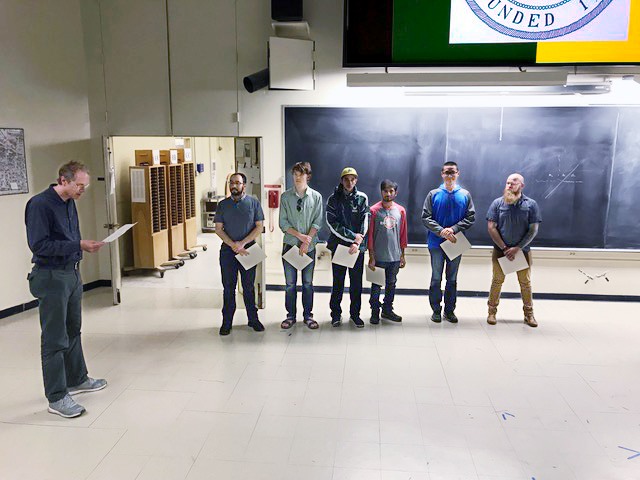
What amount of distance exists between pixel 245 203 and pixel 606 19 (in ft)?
11.5

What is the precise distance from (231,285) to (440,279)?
6.95ft

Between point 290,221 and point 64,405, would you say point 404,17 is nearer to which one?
point 290,221

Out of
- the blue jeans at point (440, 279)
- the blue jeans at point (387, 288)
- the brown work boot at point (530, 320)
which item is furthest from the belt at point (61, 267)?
the brown work boot at point (530, 320)

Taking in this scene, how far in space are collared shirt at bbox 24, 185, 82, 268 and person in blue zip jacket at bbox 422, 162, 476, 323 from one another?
3276 millimetres

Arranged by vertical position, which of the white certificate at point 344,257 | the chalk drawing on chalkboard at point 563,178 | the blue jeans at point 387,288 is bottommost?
the blue jeans at point 387,288

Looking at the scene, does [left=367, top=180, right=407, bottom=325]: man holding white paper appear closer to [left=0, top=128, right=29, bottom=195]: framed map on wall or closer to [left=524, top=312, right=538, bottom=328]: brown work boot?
[left=524, top=312, right=538, bottom=328]: brown work boot

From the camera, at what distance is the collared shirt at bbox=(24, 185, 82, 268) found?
3258 millimetres

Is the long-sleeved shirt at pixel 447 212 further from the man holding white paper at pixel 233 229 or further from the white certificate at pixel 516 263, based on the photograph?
the man holding white paper at pixel 233 229

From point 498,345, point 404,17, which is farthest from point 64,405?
point 404,17

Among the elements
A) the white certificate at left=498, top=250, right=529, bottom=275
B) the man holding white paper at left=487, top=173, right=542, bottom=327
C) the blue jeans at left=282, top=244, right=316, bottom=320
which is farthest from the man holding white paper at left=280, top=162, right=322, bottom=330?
the white certificate at left=498, top=250, right=529, bottom=275

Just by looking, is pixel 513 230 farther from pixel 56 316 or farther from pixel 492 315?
pixel 56 316

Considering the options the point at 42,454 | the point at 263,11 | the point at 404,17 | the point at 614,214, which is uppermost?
the point at 263,11

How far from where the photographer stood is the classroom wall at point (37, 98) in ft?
17.4

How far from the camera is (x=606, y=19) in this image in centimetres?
442
